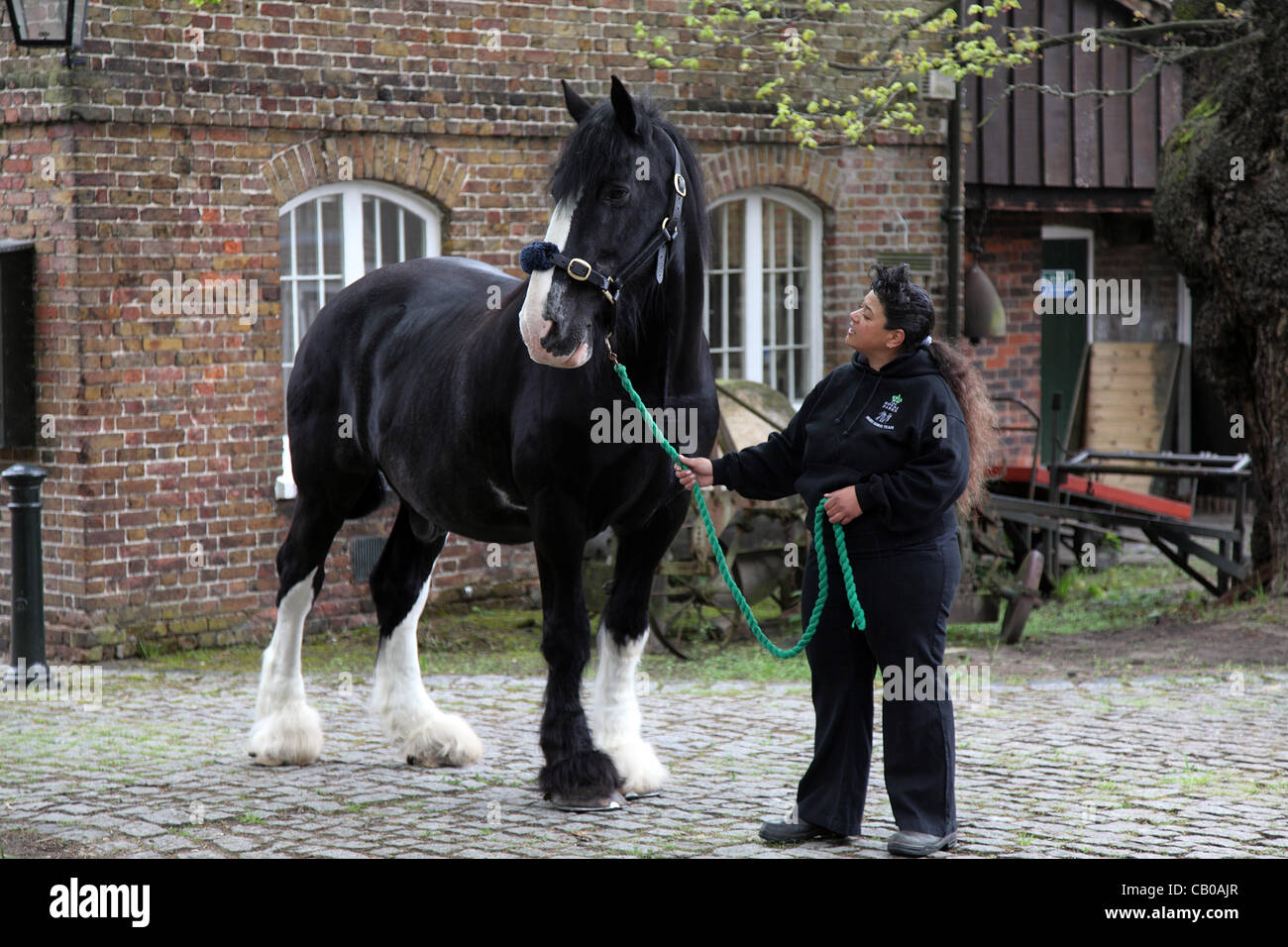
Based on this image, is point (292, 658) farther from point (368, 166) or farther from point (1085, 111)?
point (1085, 111)

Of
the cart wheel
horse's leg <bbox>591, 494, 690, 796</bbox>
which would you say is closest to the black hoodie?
horse's leg <bbox>591, 494, 690, 796</bbox>

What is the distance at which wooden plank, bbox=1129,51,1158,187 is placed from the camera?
15.1 m

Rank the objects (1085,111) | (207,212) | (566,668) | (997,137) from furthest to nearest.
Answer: (1085,111)
(997,137)
(207,212)
(566,668)

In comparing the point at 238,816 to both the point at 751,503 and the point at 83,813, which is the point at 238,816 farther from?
the point at 751,503

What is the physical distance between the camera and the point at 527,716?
310 inches

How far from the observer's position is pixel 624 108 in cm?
534

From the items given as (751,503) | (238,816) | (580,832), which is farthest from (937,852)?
(751,503)

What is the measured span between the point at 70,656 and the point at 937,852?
6144mm

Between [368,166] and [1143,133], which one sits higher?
[1143,133]

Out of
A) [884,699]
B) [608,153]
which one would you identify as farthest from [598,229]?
[884,699]

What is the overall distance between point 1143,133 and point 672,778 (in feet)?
35.3

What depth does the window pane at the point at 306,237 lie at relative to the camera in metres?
10.4

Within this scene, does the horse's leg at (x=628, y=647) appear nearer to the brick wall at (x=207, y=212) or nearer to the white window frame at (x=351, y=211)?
the brick wall at (x=207, y=212)

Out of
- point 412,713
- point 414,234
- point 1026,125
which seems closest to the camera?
point 412,713
